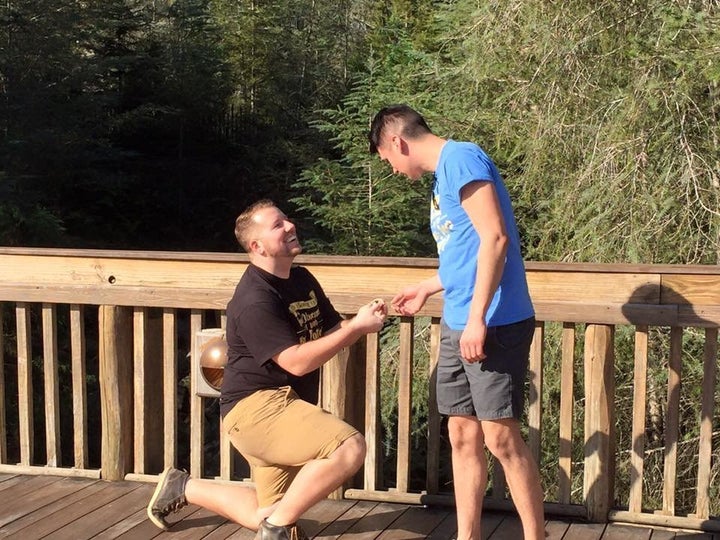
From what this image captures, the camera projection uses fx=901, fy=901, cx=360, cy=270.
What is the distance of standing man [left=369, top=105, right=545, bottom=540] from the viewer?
236 centimetres

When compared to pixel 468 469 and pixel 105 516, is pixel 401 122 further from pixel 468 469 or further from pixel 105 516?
pixel 105 516

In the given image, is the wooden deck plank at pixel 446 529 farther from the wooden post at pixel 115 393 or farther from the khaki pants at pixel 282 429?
the wooden post at pixel 115 393

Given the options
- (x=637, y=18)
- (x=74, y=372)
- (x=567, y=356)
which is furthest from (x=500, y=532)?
(x=637, y=18)

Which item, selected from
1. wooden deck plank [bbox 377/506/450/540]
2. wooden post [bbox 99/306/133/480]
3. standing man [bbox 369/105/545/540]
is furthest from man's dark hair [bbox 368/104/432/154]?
wooden post [bbox 99/306/133/480]

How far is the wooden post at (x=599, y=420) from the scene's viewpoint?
3.12 metres

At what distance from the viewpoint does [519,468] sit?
256 cm

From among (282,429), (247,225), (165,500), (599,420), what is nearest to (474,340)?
(282,429)

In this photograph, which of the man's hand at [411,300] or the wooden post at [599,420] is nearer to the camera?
the man's hand at [411,300]

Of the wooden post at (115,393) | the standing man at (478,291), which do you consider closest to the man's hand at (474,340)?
the standing man at (478,291)

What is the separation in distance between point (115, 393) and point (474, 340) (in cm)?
185

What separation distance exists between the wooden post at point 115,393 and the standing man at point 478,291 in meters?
1.55

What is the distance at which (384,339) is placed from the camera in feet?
32.1

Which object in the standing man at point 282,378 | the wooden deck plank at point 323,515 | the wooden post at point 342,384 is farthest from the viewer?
the wooden post at point 342,384

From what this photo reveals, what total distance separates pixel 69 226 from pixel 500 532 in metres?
17.6
